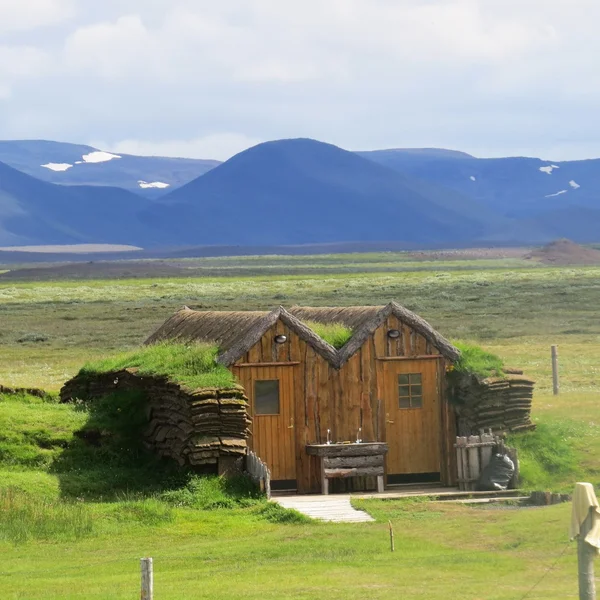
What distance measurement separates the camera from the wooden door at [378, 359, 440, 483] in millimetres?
28422

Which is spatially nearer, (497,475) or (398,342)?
(497,475)

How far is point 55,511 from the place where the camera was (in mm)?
23359

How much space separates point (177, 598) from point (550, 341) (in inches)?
1836

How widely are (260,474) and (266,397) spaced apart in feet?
8.34

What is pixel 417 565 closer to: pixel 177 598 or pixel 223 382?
pixel 177 598

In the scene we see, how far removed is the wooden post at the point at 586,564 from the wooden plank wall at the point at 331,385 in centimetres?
1355

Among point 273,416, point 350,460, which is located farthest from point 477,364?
point 273,416

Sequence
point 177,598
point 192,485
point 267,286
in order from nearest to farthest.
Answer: point 177,598 < point 192,485 < point 267,286

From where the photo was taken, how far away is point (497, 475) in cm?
2689

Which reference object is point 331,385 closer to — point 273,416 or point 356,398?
point 356,398

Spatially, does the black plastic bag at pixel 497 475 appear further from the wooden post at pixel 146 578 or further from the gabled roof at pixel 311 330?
the wooden post at pixel 146 578

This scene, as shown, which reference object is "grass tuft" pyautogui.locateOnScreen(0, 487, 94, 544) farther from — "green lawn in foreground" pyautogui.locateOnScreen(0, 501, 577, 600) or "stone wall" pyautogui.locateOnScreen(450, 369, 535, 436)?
"stone wall" pyautogui.locateOnScreen(450, 369, 535, 436)

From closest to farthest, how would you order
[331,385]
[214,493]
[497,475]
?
[214,493] → [497,475] → [331,385]

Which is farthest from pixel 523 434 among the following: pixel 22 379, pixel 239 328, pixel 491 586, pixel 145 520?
pixel 22 379
